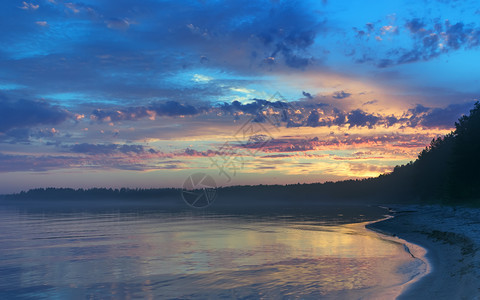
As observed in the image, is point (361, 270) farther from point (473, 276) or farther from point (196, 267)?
point (196, 267)

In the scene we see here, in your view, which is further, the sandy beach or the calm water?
the calm water

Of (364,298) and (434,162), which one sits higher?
(434,162)

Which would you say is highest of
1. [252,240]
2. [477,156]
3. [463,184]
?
[477,156]

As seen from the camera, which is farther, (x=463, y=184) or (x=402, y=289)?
(x=463, y=184)

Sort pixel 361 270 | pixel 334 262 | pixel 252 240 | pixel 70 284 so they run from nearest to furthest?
pixel 70 284
pixel 361 270
pixel 334 262
pixel 252 240

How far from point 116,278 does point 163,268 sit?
353cm

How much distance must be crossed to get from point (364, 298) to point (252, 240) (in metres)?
23.9

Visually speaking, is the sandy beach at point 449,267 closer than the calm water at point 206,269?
Yes

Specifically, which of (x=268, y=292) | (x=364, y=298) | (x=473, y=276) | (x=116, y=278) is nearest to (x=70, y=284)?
(x=116, y=278)

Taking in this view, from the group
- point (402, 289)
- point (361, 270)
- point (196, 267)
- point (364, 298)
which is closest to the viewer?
point (364, 298)

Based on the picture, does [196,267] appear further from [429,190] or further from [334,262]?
[429,190]

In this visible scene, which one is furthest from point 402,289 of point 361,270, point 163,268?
point 163,268

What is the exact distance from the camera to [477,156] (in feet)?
228

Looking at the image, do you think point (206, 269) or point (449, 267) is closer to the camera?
point (449, 267)
